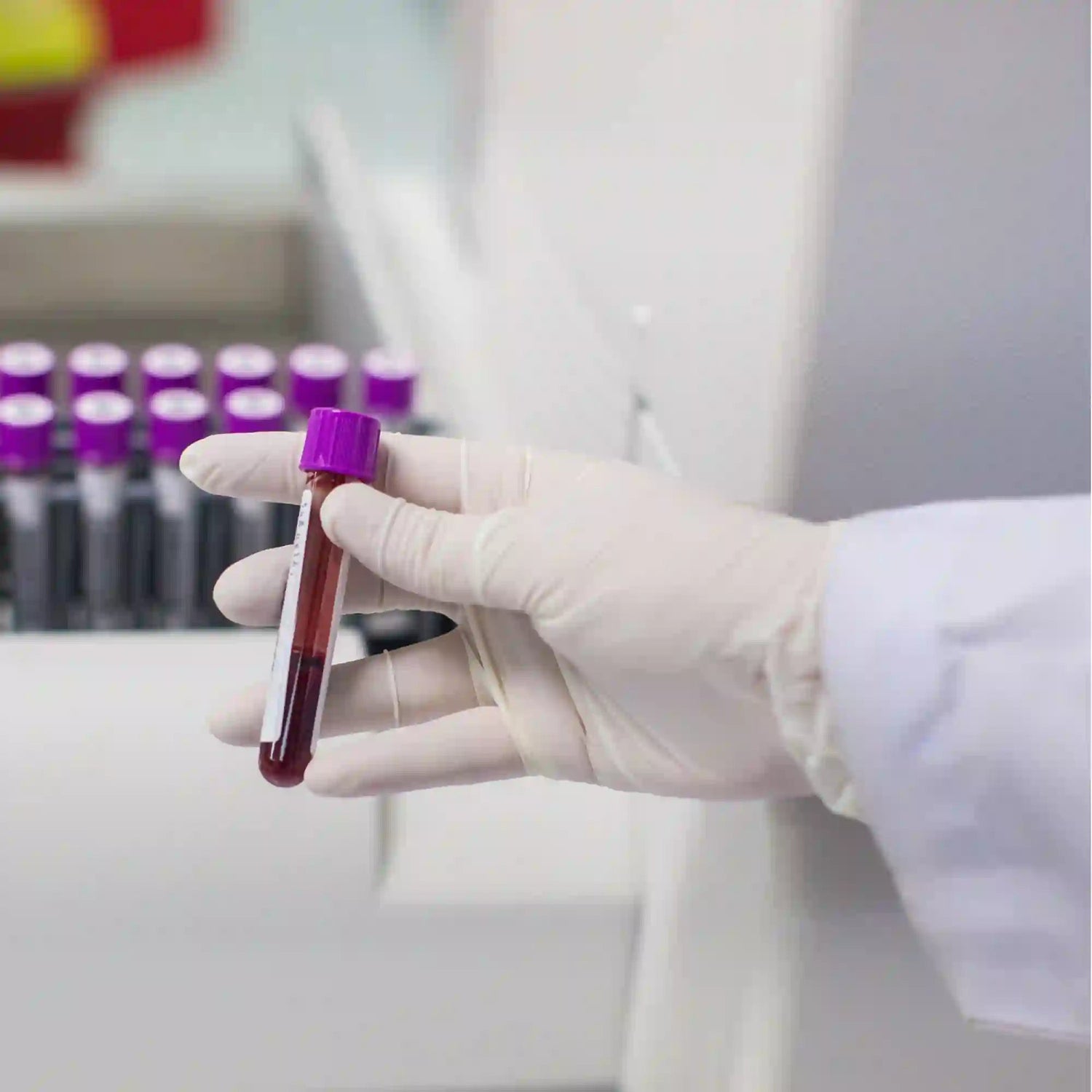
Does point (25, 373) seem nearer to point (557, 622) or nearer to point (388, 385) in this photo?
point (388, 385)

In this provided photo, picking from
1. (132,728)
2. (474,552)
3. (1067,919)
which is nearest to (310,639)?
(474,552)

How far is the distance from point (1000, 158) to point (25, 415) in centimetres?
57

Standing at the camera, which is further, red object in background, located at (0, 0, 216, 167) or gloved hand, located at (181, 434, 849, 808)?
red object in background, located at (0, 0, 216, 167)

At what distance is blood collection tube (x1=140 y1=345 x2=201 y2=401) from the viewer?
0.84 meters

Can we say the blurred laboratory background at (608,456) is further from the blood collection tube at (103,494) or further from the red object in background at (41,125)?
the red object in background at (41,125)

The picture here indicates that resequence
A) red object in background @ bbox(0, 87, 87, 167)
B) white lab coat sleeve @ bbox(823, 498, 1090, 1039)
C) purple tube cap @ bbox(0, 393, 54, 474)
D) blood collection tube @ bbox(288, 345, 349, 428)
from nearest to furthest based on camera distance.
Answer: white lab coat sleeve @ bbox(823, 498, 1090, 1039) → purple tube cap @ bbox(0, 393, 54, 474) → blood collection tube @ bbox(288, 345, 349, 428) → red object in background @ bbox(0, 87, 87, 167)

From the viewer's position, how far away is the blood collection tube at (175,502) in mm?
768

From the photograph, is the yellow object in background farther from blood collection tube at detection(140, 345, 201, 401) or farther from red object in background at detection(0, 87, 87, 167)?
blood collection tube at detection(140, 345, 201, 401)

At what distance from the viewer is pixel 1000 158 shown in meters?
0.47

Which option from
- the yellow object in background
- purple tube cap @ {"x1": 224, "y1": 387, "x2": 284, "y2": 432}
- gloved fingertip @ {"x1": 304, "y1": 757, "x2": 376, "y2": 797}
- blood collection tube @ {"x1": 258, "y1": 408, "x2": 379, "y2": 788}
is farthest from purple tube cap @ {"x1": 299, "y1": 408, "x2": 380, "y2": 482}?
the yellow object in background

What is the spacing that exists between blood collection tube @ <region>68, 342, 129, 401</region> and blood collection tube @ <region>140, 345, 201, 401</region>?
2 centimetres

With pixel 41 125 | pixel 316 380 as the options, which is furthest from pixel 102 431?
pixel 41 125

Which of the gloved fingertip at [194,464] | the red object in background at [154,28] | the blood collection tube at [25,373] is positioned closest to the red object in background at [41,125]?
the red object in background at [154,28]

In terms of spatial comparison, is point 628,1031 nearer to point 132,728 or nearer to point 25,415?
point 132,728
